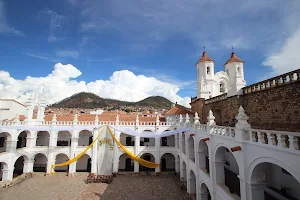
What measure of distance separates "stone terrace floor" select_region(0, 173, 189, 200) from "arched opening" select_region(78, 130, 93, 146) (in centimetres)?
499

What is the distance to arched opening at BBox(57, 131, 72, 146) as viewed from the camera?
24.5m

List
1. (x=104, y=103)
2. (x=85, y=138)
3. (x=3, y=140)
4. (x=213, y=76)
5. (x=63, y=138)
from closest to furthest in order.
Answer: (x=3, y=140), (x=213, y=76), (x=63, y=138), (x=85, y=138), (x=104, y=103)

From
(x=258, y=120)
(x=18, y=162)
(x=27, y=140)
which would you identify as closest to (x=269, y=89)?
(x=258, y=120)

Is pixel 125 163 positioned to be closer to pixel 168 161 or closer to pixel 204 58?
pixel 168 161

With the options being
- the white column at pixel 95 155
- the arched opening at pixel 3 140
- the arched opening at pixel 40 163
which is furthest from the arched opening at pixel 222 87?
the arched opening at pixel 3 140

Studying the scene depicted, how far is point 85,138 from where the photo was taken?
2491cm

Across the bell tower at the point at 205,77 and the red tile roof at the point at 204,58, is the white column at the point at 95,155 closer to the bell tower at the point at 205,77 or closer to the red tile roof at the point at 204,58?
the bell tower at the point at 205,77

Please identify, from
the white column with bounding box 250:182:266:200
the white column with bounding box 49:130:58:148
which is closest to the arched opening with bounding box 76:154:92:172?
the white column with bounding box 49:130:58:148

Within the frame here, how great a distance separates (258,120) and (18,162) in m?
30.7

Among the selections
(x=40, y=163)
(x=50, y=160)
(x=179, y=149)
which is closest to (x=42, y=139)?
(x=40, y=163)

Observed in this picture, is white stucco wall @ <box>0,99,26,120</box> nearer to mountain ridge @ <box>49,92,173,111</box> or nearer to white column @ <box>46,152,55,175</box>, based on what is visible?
white column @ <box>46,152,55,175</box>

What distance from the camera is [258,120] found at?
11.2 meters

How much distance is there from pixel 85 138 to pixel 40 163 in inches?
296

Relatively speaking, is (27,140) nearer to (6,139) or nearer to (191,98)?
(6,139)
